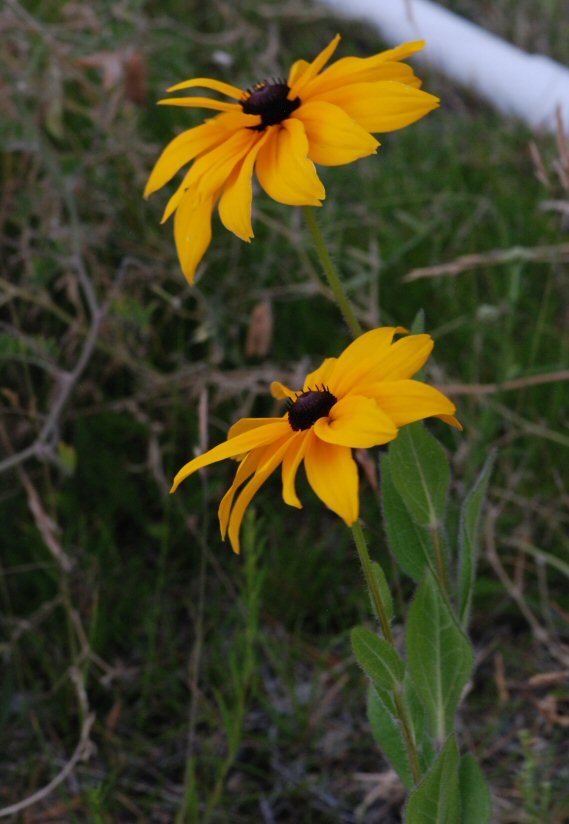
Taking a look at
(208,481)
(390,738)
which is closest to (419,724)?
(390,738)

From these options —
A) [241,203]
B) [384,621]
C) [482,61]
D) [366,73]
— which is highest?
[366,73]

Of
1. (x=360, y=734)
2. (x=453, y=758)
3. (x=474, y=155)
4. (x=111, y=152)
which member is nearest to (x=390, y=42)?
(x=474, y=155)

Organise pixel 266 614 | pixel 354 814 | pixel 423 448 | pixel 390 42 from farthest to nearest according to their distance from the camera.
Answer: pixel 390 42 → pixel 266 614 → pixel 354 814 → pixel 423 448

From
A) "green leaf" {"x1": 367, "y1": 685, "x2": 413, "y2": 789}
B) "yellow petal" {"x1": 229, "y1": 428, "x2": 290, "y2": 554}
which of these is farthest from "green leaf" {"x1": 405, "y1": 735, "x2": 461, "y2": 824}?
"yellow petal" {"x1": 229, "y1": 428, "x2": 290, "y2": 554}

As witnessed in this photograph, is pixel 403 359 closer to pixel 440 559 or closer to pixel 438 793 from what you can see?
pixel 440 559

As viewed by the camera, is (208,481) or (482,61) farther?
(482,61)

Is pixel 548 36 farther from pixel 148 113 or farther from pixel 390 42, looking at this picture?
pixel 148 113
